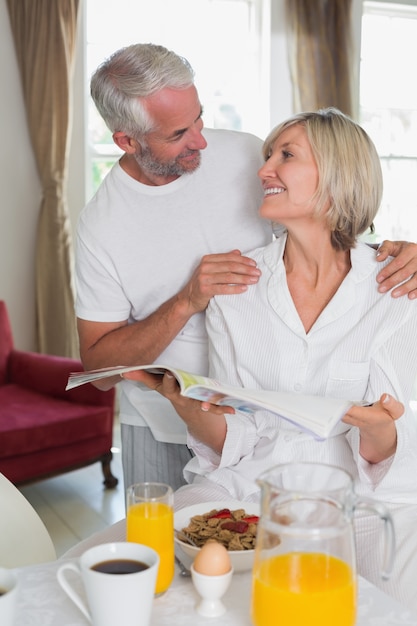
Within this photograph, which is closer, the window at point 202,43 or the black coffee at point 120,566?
the black coffee at point 120,566

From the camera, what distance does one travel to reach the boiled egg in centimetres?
108

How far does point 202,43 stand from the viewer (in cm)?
511

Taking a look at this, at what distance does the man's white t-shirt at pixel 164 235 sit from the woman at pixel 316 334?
0.19 metres

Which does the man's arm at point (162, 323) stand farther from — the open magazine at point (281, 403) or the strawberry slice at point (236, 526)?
the strawberry slice at point (236, 526)

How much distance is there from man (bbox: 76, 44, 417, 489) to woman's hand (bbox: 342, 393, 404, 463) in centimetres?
49

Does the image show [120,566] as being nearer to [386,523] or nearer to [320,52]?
[386,523]

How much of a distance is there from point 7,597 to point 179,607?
0.84 feet

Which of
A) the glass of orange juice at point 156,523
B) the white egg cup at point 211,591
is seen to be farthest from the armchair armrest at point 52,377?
the white egg cup at point 211,591

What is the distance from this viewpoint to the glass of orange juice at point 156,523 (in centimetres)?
112

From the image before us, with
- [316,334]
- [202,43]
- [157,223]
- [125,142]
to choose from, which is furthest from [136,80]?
[202,43]

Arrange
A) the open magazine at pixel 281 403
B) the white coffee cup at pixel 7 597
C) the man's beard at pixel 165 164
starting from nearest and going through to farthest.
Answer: the white coffee cup at pixel 7 597 < the open magazine at pixel 281 403 < the man's beard at pixel 165 164

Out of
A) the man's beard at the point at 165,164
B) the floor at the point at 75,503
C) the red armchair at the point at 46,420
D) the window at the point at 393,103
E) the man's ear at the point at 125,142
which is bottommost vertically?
the floor at the point at 75,503

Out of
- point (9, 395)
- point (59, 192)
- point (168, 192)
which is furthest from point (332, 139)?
point (59, 192)

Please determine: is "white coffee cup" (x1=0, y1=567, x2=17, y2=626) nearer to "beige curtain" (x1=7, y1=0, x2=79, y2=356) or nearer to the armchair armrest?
the armchair armrest
